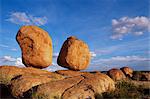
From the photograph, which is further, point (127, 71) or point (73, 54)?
point (127, 71)

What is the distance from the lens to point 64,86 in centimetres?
1345

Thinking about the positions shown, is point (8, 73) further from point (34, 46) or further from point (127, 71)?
point (127, 71)

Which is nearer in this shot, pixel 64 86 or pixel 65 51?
pixel 64 86

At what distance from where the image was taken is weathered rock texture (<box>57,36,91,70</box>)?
63.8ft

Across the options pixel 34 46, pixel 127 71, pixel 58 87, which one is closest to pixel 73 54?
pixel 34 46

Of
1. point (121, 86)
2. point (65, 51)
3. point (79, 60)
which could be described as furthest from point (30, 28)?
point (121, 86)

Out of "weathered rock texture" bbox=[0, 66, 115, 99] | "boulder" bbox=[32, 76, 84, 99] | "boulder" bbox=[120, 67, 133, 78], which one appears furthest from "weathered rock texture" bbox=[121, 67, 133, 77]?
"boulder" bbox=[32, 76, 84, 99]

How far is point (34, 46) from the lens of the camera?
60.0ft

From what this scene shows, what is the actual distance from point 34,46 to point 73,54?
9.52ft

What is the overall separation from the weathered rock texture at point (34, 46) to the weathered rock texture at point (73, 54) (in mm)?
1197

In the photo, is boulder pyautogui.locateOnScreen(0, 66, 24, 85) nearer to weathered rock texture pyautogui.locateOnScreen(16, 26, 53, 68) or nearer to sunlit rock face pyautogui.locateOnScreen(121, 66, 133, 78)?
weathered rock texture pyautogui.locateOnScreen(16, 26, 53, 68)

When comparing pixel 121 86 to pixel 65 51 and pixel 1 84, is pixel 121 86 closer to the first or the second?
pixel 65 51

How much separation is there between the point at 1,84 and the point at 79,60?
19.7 feet

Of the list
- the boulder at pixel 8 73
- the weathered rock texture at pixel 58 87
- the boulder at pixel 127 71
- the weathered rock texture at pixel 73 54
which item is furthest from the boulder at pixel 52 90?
the boulder at pixel 127 71
